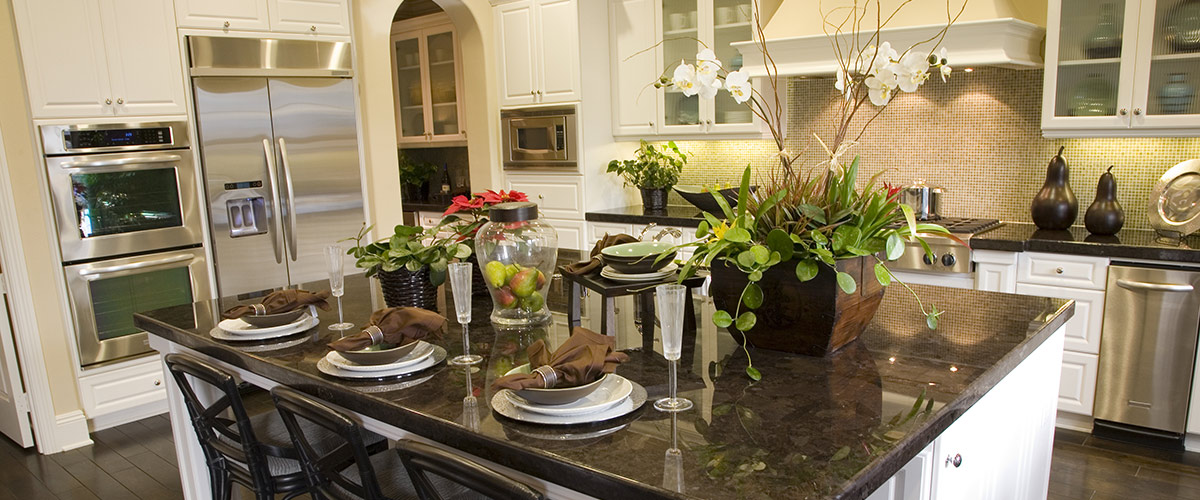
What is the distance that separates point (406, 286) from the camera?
2.24 meters

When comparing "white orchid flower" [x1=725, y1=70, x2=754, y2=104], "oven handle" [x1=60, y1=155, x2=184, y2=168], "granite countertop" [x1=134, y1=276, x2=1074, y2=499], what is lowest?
"granite countertop" [x1=134, y1=276, x2=1074, y2=499]

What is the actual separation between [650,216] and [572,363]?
3.23 meters

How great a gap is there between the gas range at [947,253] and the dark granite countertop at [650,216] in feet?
3.70

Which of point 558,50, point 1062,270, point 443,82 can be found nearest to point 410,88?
point 443,82

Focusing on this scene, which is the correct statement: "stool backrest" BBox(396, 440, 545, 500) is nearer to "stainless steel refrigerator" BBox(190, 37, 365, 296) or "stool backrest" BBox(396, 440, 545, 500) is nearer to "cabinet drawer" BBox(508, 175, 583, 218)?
"stainless steel refrigerator" BBox(190, 37, 365, 296)

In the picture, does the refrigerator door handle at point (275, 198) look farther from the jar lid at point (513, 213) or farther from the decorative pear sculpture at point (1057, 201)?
the decorative pear sculpture at point (1057, 201)

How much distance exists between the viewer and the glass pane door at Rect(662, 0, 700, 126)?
452cm

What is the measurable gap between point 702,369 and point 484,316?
0.78 m

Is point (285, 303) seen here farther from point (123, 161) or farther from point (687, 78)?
point (123, 161)

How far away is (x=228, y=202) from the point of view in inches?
157

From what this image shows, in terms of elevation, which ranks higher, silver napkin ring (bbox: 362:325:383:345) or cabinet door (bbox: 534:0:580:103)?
cabinet door (bbox: 534:0:580:103)

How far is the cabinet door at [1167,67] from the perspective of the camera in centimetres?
308

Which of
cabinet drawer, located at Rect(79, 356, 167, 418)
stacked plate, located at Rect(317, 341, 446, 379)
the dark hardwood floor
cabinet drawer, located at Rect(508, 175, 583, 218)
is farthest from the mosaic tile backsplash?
cabinet drawer, located at Rect(79, 356, 167, 418)

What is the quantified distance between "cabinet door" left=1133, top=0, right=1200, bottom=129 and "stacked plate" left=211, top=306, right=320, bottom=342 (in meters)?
3.33
